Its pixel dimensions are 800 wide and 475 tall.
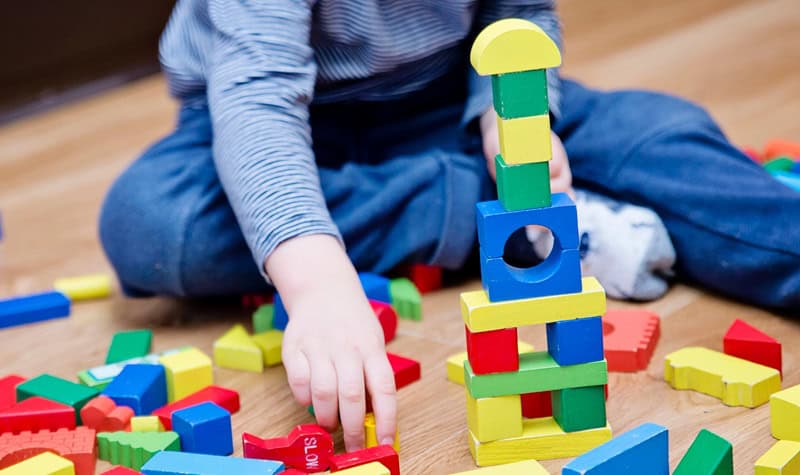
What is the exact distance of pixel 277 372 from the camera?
40.4 inches

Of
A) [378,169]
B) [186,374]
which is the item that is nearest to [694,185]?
[378,169]

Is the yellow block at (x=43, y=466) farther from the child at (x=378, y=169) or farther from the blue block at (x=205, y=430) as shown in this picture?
the child at (x=378, y=169)

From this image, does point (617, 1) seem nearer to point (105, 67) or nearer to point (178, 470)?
point (105, 67)

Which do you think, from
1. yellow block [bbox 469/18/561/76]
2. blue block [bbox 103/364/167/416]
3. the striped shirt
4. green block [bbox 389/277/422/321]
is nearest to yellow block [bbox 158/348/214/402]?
blue block [bbox 103/364/167/416]

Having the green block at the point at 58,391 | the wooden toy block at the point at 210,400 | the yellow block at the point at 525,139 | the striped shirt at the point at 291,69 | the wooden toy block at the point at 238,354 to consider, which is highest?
the yellow block at the point at 525,139

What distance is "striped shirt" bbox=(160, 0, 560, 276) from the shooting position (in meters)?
0.95

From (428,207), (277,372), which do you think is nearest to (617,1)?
(428,207)

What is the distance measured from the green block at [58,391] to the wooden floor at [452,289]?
106mm

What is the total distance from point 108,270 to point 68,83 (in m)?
1.05

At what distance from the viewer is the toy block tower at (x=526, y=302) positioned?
2.33ft

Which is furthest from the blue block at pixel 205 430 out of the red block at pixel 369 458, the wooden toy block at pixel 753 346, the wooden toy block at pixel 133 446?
the wooden toy block at pixel 753 346

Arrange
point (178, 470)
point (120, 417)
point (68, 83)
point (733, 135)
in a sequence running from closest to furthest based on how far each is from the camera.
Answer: point (178, 470) < point (120, 417) < point (733, 135) < point (68, 83)

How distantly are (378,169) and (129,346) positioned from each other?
1.09ft

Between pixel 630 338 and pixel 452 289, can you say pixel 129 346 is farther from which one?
pixel 630 338
